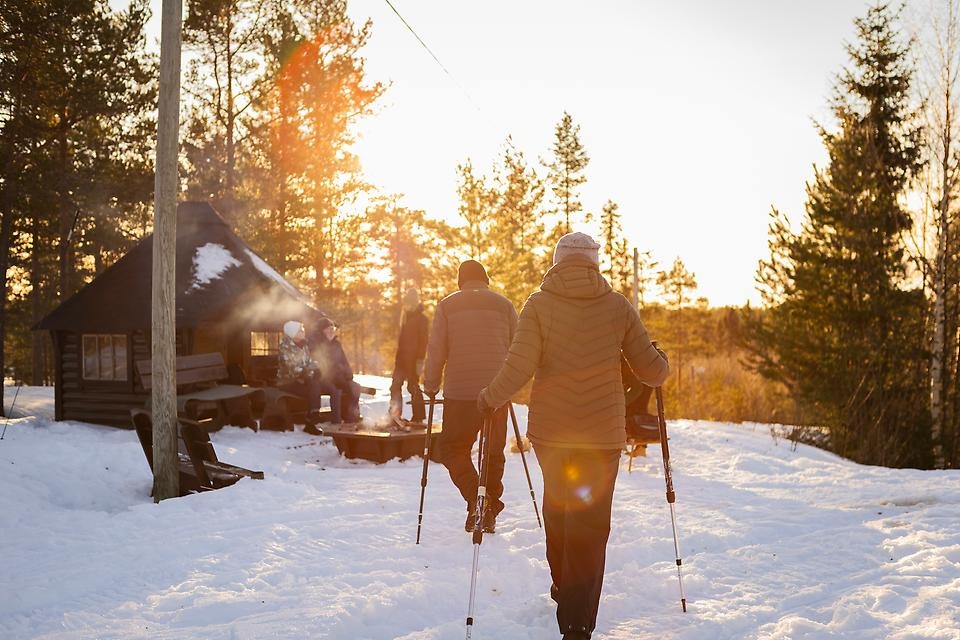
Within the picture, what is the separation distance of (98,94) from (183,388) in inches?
380

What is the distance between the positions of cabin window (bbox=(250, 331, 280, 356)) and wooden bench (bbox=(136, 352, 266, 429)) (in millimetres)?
3015

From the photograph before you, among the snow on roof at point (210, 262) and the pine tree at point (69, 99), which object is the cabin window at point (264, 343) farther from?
the pine tree at point (69, 99)

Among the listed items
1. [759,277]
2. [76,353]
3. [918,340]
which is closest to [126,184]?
[76,353]

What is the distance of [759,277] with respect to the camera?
20.9 meters

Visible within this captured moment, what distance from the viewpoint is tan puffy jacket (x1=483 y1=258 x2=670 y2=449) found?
3832 millimetres

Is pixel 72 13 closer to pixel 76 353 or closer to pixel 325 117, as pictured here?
pixel 76 353

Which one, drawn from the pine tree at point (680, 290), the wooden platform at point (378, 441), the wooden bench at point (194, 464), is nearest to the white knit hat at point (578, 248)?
the wooden bench at point (194, 464)

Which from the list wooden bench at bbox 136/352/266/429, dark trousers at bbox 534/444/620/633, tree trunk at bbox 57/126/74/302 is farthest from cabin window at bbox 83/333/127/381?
dark trousers at bbox 534/444/620/633

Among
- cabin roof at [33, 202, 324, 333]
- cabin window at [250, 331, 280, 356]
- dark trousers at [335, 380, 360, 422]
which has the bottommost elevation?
dark trousers at [335, 380, 360, 422]

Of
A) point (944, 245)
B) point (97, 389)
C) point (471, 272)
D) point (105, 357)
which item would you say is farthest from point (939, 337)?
point (97, 389)

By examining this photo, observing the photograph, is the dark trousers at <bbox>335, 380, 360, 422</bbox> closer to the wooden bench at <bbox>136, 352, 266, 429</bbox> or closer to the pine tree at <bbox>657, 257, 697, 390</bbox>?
the wooden bench at <bbox>136, 352, 266, 429</bbox>

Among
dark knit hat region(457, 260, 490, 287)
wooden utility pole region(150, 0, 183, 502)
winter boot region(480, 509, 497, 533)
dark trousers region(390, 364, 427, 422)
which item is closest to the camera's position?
winter boot region(480, 509, 497, 533)

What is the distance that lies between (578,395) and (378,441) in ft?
23.1

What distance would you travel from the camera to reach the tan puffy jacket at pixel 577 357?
151 inches
